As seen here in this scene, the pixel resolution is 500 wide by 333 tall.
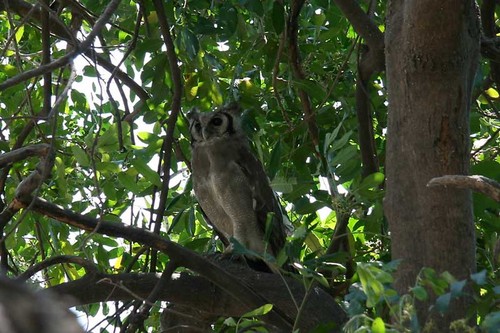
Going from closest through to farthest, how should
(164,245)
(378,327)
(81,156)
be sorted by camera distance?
1. (378,327)
2. (164,245)
3. (81,156)

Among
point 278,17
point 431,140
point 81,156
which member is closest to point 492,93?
point 278,17

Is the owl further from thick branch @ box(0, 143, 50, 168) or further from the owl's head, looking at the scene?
thick branch @ box(0, 143, 50, 168)

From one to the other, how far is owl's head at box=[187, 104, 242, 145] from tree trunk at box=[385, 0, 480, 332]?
2159 millimetres

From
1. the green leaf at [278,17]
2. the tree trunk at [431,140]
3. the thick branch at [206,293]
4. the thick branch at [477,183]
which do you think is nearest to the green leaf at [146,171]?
the thick branch at [206,293]

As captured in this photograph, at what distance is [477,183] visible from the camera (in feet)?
4.71

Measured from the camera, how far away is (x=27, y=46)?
404cm

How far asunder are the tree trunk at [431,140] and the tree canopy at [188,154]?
19 millimetres

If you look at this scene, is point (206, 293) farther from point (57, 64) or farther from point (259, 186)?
point (259, 186)

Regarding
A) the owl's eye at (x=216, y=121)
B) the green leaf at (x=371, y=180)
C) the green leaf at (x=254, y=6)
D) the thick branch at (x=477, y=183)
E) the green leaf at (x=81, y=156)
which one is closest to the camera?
the thick branch at (x=477, y=183)

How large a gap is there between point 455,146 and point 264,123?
1.73 metres

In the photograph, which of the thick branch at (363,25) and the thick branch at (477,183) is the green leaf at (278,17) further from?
the thick branch at (477,183)

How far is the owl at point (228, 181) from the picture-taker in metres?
4.01

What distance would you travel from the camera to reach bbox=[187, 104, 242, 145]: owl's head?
403 cm

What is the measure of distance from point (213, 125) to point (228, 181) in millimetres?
309
